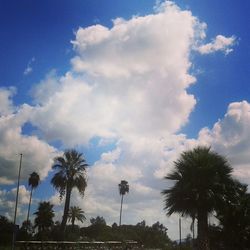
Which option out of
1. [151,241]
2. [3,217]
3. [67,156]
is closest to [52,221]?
[3,217]

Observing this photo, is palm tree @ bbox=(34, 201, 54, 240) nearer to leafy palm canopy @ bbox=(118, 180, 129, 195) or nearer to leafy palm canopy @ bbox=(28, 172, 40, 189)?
leafy palm canopy @ bbox=(28, 172, 40, 189)

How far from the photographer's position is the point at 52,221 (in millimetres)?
77375

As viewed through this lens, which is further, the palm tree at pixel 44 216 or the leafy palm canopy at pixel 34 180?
the leafy palm canopy at pixel 34 180

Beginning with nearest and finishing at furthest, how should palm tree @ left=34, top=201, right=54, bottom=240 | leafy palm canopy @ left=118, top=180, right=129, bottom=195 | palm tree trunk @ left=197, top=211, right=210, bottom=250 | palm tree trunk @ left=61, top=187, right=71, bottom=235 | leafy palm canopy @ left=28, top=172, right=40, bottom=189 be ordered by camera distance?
palm tree trunk @ left=197, top=211, right=210, bottom=250 → palm tree trunk @ left=61, top=187, right=71, bottom=235 → palm tree @ left=34, top=201, right=54, bottom=240 → leafy palm canopy @ left=28, top=172, right=40, bottom=189 → leafy palm canopy @ left=118, top=180, right=129, bottom=195

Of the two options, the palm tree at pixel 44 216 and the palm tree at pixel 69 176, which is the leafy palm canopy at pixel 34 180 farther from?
the palm tree at pixel 69 176

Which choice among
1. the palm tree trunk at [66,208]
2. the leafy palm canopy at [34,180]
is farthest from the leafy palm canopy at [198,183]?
the leafy palm canopy at [34,180]

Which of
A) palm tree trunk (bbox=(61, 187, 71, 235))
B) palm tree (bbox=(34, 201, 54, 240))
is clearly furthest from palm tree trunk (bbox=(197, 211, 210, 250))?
palm tree (bbox=(34, 201, 54, 240))

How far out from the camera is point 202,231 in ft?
77.9

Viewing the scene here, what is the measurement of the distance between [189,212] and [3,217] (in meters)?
59.9

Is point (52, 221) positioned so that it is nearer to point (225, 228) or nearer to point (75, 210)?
point (75, 210)

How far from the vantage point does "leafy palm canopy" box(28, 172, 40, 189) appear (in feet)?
282

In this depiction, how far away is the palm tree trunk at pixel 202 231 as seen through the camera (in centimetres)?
2342

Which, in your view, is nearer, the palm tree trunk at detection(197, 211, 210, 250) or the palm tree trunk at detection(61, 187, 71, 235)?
the palm tree trunk at detection(197, 211, 210, 250)

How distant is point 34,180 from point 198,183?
2609 inches
